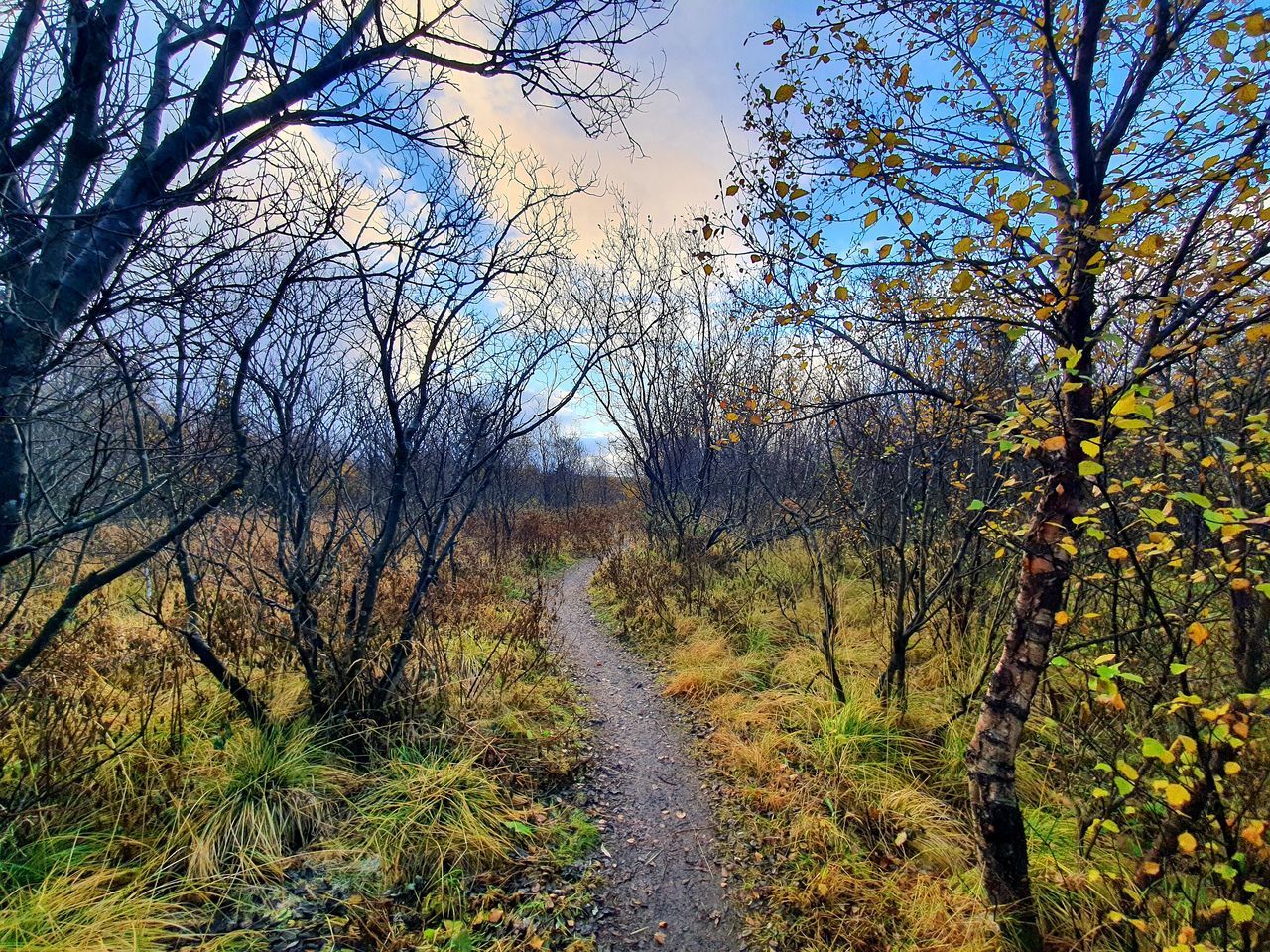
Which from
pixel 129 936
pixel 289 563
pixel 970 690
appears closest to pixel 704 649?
pixel 970 690

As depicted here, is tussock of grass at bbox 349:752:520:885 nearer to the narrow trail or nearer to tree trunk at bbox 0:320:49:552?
the narrow trail

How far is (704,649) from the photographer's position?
18.5 ft

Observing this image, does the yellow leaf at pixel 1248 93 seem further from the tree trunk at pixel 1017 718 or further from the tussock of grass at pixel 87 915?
the tussock of grass at pixel 87 915

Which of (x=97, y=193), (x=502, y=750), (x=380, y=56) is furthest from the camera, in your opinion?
(x=502, y=750)

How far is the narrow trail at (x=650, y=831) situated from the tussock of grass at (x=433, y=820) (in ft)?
2.24

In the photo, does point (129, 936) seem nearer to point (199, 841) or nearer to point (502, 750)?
point (199, 841)

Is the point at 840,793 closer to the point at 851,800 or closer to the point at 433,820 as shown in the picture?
the point at 851,800

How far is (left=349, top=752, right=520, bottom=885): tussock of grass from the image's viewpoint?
2729mm

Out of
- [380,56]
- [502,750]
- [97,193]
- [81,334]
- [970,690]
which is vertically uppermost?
[380,56]

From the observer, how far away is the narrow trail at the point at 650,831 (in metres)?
2.56

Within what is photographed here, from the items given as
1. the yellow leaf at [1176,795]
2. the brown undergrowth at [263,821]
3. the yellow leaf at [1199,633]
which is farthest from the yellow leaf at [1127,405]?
the brown undergrowth at [263,821]

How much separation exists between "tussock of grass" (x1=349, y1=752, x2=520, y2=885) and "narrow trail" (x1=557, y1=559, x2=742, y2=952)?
0.68 m

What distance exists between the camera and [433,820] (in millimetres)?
2885

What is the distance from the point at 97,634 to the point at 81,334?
3.08m
